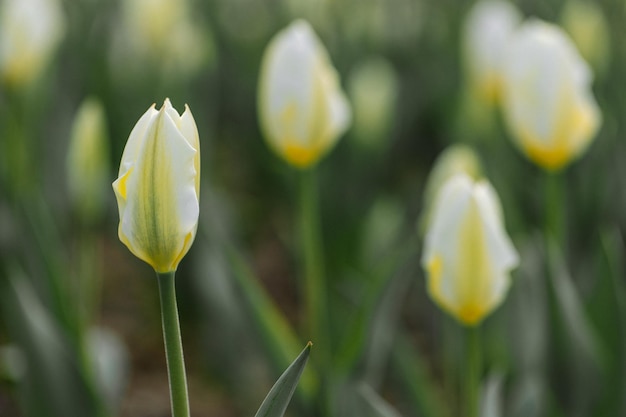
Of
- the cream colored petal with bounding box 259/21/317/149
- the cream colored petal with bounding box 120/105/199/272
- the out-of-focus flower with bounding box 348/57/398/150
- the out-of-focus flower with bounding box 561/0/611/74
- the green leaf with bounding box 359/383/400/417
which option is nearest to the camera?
the cream colored petal with bounding box 120/105/199/272

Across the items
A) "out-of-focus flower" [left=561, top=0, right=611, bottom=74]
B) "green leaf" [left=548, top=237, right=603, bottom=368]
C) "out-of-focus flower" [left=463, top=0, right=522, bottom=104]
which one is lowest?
"green leaf" [left=548, top=237, right=603, bottom=368]

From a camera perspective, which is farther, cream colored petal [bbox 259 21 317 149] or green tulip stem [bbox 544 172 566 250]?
green tulip stem [bbox 544 172 566 250]

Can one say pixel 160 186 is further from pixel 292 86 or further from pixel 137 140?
pixel 292 86

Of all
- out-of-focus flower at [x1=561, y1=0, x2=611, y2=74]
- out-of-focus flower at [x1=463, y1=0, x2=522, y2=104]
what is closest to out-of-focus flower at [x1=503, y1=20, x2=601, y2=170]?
out-of-focus flower at [x1=463, y1=0, x2=522, y2=104]

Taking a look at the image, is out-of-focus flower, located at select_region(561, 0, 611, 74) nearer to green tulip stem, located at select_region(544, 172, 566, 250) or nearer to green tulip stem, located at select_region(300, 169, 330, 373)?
green tulip stem, located at select_region(544, 172, 566, 250)

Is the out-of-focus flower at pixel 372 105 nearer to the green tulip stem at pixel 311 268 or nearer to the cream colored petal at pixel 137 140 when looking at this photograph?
the green tulip stem at pixel 311 268

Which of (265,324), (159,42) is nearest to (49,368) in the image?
(265,324)

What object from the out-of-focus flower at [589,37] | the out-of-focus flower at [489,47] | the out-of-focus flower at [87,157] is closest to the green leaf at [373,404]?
the out-of-focus flower at [87,157]

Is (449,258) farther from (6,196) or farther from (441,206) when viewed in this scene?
(6,196)
